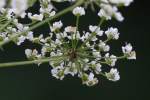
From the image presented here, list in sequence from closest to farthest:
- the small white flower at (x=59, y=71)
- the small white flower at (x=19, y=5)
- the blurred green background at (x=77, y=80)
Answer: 1. the small white flower at (x=19, y=5)
2. the small white flower at (x=59, y=71)
3. the blurred green background at (x=77, y=80)

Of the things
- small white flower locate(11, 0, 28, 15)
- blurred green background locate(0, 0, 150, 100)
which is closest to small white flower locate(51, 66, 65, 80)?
small white flower locate(11, 0, 28, 15)

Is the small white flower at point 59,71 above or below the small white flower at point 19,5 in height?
above

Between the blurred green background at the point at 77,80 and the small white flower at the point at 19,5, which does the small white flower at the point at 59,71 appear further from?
the blurred green background at the point at 77,80

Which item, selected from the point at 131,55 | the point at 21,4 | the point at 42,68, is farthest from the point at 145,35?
the point at 21,4

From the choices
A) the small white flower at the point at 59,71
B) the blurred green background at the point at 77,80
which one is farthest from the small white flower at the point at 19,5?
the blurred green background at the point at 77,80

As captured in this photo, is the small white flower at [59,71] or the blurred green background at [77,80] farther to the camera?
the blurred green background at [77,80]

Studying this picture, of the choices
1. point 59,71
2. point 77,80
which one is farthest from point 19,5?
point 77,80

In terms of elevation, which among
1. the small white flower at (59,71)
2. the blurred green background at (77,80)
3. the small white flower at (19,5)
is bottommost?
the small white flower at (19,5)

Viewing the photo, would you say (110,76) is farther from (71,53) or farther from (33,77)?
(33,77)
